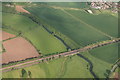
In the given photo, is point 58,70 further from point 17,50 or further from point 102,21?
point 102,21

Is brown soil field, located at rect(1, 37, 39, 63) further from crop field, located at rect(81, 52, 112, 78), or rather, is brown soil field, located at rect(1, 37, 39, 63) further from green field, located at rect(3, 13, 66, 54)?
crop field, located at rect(81, 52, 112, 78)

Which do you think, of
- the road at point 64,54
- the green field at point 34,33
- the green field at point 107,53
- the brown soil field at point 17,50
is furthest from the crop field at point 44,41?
the green field at point 107,53

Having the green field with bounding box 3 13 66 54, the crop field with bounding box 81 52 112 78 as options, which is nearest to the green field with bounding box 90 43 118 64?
the crop field with bounding box 81 52 112 78

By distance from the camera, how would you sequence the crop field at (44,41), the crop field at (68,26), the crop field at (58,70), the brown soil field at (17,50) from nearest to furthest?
the crop field at (58,70), the brown soil field at (17,50), the crop field at (44,41), the crop field at (68,26)

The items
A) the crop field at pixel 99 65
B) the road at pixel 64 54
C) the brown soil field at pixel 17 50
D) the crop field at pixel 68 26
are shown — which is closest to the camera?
the road at pixel 64 54

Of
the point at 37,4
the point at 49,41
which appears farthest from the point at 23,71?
the point at 37,4

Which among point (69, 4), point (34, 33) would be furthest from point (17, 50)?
point (69, 4)

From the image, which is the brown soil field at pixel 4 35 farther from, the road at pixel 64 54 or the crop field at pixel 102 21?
the crop field at pixel 102 21
